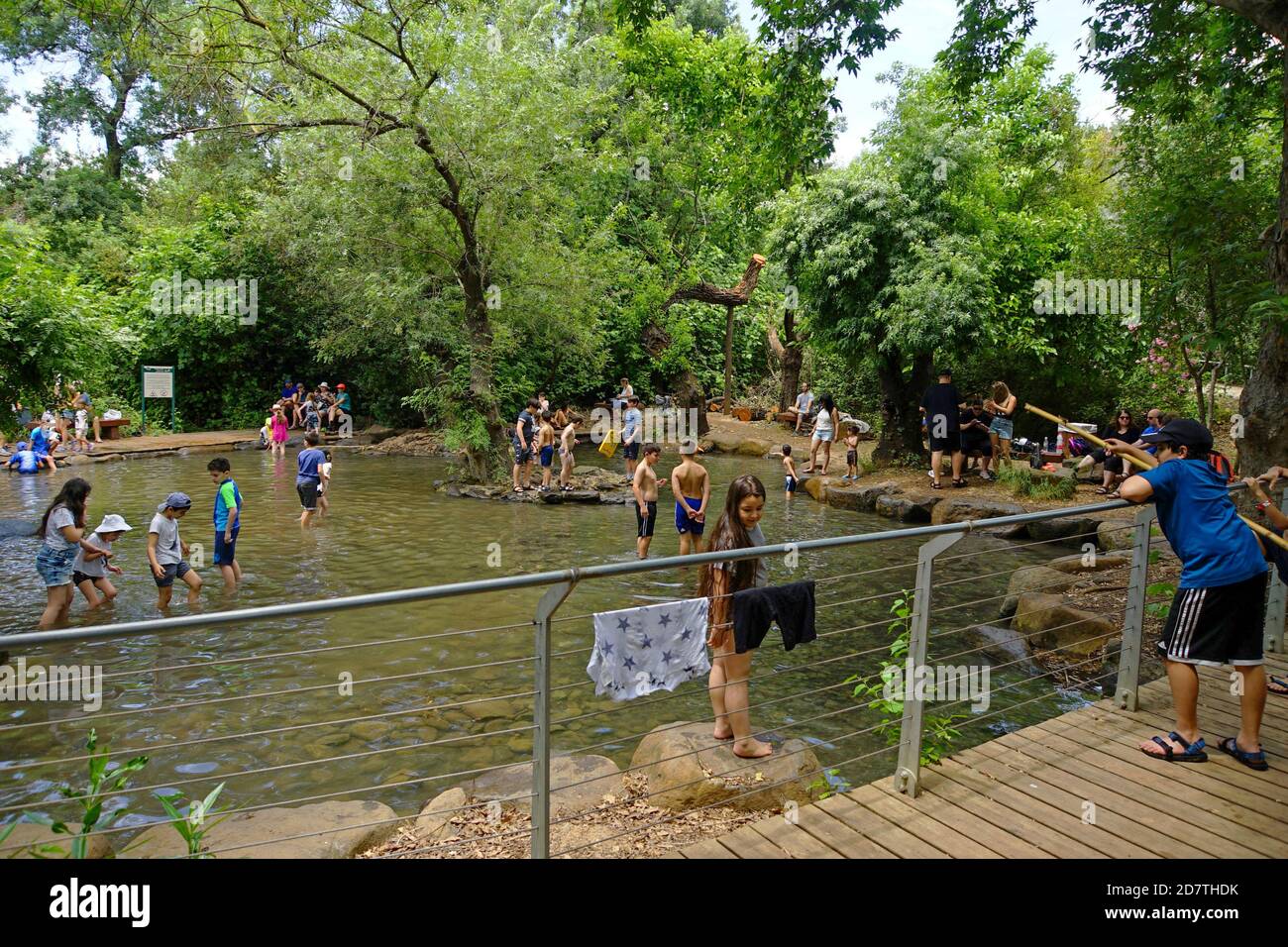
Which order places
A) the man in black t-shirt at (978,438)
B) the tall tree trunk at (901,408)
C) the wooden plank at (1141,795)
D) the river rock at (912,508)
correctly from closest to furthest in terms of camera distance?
the wooden plank at (1141,795)
the river rock at (912,508)
the man in black t-shirt at (978,438)
the tall tree trunk at (901,408)

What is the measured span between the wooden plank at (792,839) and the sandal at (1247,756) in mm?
2483

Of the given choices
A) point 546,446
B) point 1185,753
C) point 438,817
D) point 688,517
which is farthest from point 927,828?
point 546,446

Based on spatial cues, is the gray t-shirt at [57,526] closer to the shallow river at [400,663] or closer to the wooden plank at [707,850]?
the shallow river at [400,663]

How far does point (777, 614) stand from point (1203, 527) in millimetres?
2352

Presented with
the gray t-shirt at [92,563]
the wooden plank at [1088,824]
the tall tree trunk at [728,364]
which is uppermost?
the tall tree trunk at [728,364]

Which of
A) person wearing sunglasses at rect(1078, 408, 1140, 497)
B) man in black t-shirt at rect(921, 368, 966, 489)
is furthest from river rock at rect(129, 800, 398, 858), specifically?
person wearing sunglasses at rect(1078, 408, 1140, 497)

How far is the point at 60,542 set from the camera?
8.12 metres

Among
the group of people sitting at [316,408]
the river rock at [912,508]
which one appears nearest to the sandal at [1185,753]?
the river rock at [912,508]

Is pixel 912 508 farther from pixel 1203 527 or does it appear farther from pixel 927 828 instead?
pixel 927 828

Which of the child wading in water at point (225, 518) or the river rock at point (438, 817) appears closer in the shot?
the river rock at point (438, 817)

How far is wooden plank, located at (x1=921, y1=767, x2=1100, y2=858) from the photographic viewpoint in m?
3.46

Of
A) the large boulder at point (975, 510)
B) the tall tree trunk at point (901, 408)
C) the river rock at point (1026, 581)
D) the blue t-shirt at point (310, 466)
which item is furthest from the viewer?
the tall tree trunk at point (901, 408)

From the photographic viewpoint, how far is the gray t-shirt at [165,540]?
8.70m

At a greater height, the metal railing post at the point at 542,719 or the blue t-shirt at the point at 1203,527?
the blue t-shirt at the point at 1203,527
